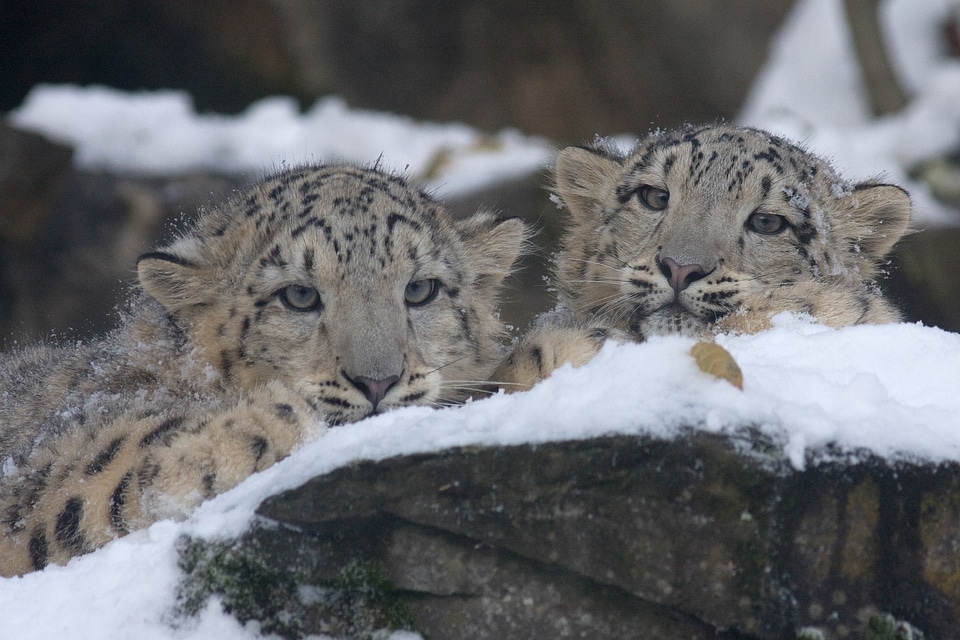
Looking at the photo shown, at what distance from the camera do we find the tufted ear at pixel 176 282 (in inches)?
195

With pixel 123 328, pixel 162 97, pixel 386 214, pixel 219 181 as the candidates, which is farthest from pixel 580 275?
pixel 162 97

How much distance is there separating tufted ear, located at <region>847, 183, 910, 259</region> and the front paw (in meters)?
1.68

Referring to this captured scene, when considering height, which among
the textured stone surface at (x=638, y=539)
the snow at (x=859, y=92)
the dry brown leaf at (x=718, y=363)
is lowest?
the textured stone surface at (x=638, y=539)

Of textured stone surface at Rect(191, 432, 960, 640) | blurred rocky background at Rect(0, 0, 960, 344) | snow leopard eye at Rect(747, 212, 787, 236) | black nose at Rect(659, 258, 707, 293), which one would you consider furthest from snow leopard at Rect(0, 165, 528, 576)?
blurred rocky background at Rect(0, 0, 960, 344)

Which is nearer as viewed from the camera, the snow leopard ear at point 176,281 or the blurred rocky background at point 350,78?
the snow leopard ear at point 176,281

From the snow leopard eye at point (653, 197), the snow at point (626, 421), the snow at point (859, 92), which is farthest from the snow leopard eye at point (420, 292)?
the snow at point (859, 92)

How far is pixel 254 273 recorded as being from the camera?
4914 millimetres

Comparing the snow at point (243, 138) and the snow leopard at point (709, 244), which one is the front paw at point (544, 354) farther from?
the snow at point (243, 138)

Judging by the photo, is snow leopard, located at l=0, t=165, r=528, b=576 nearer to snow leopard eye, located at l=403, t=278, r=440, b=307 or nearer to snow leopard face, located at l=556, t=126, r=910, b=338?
snow leopard eye, located at l=403, t=278, r=440, b=307

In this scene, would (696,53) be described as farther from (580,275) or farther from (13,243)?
(580,275)

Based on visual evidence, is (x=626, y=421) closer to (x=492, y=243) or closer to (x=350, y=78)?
(x=492, y=243)

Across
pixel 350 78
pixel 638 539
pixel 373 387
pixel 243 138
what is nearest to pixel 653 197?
pixel 373 387

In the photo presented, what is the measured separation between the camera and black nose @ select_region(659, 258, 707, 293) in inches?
199

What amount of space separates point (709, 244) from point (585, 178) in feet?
4.36
